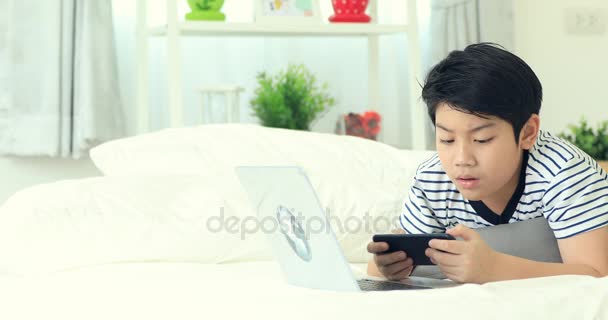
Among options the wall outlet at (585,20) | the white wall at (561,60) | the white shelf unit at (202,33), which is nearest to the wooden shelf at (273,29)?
the white shelf unit at (202,33)

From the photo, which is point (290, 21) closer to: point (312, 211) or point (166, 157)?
point (166, 157)

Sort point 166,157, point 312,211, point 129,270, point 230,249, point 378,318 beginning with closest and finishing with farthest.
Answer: point 378,318
point 312,211
point 129,270
point 230,249
point 166,157

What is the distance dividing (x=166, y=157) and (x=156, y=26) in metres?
0.85

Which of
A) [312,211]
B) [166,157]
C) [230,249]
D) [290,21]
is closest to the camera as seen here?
[312,211]

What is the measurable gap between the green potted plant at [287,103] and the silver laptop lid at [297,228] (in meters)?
1.46

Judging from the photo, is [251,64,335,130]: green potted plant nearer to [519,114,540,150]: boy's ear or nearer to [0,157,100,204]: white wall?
[0,157,100,204]: white wall

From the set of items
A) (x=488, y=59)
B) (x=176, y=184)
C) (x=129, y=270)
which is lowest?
(x=129, y=270)

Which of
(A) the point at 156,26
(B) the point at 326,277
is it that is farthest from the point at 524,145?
(A) the point at 156,26

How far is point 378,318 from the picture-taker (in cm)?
83

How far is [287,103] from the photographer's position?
2.57 m

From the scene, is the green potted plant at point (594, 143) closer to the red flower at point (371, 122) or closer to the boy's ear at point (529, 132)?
the red flower at point (371, 122)

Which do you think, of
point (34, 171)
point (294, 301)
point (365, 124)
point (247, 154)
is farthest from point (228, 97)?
point (294, 301)

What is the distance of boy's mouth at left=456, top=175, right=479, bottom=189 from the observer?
112 centimetres

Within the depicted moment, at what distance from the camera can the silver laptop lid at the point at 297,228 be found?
3.08 ft
